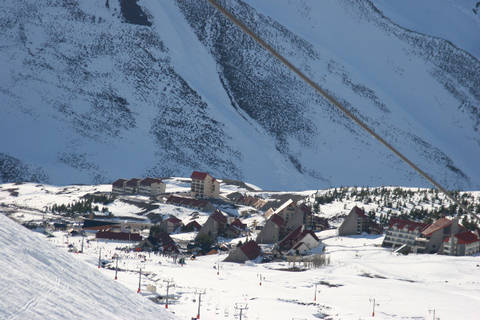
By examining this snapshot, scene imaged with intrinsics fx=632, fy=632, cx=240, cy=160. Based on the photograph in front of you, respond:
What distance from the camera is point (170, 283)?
32.1m

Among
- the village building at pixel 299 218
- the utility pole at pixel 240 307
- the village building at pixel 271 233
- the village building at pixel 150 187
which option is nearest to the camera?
the utility pole at pixel 240 307

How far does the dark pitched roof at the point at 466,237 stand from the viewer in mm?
42844

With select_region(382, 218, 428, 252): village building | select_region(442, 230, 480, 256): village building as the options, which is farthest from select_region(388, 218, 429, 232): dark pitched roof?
select_region(442, 230, 480, 256): village building

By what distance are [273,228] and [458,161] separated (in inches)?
3885

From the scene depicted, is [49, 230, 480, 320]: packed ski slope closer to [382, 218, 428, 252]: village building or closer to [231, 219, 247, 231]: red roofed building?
[382, 218, 428, 252]: village building

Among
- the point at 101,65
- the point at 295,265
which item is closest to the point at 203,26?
the point at 101,65

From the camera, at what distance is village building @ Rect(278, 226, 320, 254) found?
47.3m

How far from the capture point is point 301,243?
47.5 m

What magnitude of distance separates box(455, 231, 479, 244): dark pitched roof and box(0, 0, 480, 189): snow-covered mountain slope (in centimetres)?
6594

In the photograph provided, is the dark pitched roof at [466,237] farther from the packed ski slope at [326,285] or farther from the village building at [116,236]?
the village building at [116,236]

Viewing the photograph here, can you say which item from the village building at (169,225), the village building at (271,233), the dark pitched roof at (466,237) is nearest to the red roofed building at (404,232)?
the dark pitched roof at (466,237)

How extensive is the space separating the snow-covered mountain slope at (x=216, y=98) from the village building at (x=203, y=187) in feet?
87.2

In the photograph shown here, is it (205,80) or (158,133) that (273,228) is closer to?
(158,133)

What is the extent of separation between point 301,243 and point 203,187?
104 feet
